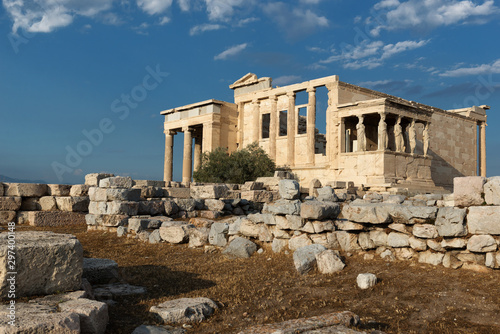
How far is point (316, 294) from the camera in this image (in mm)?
5484

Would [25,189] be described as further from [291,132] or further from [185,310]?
[291,132]

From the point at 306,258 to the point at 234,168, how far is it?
62.8 ft

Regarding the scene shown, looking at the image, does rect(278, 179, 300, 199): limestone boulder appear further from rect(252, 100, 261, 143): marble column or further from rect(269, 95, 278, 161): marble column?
rect(252, 100, 261, 143): marble column

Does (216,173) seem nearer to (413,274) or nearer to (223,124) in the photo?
(223,124)

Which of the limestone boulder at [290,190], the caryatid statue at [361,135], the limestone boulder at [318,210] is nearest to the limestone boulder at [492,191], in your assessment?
the limestone boulder at [318,210]

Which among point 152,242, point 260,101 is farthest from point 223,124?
point 152,242

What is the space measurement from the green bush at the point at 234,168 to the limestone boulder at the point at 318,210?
57.8ft

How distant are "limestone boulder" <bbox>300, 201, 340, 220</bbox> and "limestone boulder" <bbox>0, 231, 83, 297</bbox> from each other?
437 centimetres

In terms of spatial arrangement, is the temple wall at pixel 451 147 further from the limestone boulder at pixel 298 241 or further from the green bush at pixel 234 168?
the limestone boulder at pixel 298 241

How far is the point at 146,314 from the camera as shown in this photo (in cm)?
463

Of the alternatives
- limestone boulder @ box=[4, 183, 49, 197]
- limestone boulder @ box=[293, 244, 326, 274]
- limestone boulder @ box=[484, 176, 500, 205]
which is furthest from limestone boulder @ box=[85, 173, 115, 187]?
limestone boulder @ box=[484, 176, 500, 205]

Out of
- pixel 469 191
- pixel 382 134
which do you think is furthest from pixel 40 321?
pixel 382 134

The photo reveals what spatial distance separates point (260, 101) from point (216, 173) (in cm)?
803

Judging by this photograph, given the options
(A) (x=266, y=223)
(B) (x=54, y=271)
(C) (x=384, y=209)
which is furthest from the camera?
(A) (x=266, y=223)
